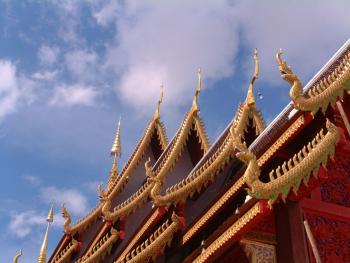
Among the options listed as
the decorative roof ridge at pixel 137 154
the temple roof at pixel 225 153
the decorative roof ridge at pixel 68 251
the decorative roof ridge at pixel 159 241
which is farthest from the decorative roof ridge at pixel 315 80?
the decorative roof ridge at pixel 68 251

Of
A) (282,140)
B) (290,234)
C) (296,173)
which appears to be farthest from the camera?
(282,140)

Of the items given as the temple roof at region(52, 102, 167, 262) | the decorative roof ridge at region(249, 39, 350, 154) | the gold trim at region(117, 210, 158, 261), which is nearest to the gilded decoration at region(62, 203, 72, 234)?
the temple roof at region(52, 102, 167, 262)

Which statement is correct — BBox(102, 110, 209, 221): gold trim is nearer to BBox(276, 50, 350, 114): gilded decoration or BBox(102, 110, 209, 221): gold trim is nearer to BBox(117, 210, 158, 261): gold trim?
BBox(117, 210, 158, 261): gold trim

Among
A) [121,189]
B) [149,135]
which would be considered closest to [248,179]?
[121,189]

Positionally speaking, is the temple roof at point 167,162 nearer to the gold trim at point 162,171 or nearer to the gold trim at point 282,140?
the gold trim at point 162,171

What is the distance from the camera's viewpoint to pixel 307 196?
4.59 metres

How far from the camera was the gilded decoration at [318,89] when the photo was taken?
4.43 m

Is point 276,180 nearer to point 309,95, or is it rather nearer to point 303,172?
point 303,172

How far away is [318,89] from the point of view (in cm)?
462

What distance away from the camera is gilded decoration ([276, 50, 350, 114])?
14.5 feet

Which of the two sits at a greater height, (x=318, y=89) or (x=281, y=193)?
(x=318, y=89)

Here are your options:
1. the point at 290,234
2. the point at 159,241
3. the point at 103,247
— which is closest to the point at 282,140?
the point at 290,234

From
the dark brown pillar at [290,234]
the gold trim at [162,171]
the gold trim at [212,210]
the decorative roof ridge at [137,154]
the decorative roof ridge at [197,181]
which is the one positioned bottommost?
the dark brown pillar at [290,234]

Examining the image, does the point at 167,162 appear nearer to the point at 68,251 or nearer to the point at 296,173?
the point at 296,173
